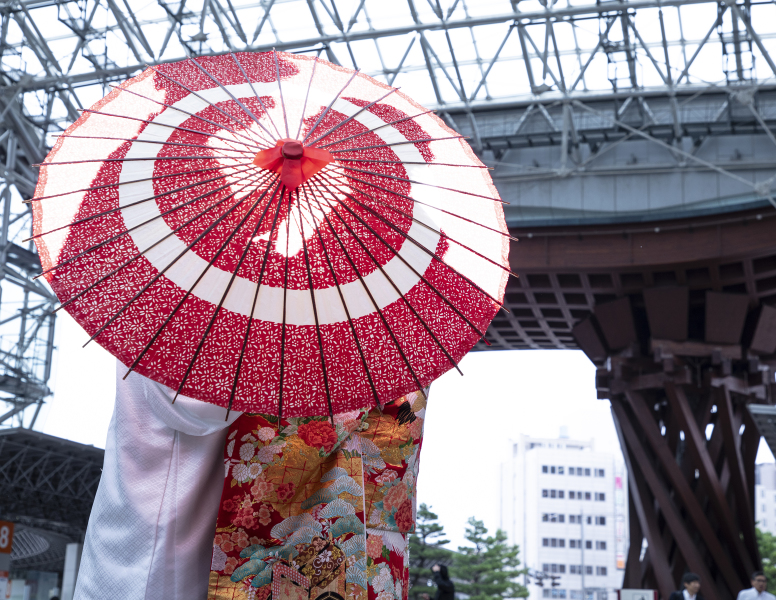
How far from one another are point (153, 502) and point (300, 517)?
47 cm

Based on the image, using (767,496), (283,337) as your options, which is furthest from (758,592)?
(767,496)

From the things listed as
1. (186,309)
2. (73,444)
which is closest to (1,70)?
(73,444)

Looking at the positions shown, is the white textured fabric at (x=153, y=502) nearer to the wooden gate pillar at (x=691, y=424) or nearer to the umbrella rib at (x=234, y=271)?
the umbrella rib at (x=234, y=271)

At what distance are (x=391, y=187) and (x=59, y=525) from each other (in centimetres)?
3032

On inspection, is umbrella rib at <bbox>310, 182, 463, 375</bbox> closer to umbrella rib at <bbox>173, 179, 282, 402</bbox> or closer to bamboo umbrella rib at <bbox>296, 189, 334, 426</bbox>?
bamboo umbrella rib at <bbox>296, 189, 334, 426</bbox>

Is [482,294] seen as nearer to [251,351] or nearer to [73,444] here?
[251,351]

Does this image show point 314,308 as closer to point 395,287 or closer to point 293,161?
point 395,287

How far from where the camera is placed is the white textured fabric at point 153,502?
2.56 metres

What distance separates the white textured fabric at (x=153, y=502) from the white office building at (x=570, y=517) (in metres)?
71.4

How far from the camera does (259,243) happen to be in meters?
2.74

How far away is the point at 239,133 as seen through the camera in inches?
111

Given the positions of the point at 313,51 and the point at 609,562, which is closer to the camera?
the point at 313,51

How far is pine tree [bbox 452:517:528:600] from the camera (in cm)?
3500

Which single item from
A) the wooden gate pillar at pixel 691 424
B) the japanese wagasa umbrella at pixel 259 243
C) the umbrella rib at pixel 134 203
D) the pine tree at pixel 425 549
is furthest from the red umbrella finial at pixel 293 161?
the pine tree at pixel 425 549
